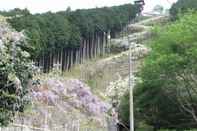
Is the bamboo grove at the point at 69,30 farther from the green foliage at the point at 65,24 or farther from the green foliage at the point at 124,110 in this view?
the green foliage at the point at 124,110

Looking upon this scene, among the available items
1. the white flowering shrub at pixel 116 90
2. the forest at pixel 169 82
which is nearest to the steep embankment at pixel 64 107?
the forest at pixel 169 82

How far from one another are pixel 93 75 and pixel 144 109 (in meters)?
21.9

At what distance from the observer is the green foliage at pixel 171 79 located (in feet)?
161

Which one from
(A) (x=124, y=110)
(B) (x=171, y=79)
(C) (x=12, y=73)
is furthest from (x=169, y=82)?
(C) (x=12, y=73)

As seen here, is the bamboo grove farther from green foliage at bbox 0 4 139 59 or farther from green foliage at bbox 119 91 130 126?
green foliage at bbox 119 91 130 126

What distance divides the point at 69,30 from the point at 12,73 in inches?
2655

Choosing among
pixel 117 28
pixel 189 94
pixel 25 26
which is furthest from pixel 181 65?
pixel 117 28

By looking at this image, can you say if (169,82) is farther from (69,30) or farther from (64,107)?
(69,30)

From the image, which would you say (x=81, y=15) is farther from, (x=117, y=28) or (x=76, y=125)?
(x=76, y=125)

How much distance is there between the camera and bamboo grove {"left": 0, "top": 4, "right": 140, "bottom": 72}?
69562 mm

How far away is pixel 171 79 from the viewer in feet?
165

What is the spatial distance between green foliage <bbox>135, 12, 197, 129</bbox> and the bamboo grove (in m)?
8.25

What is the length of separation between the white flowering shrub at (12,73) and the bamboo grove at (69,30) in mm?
33581

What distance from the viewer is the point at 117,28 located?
117m
